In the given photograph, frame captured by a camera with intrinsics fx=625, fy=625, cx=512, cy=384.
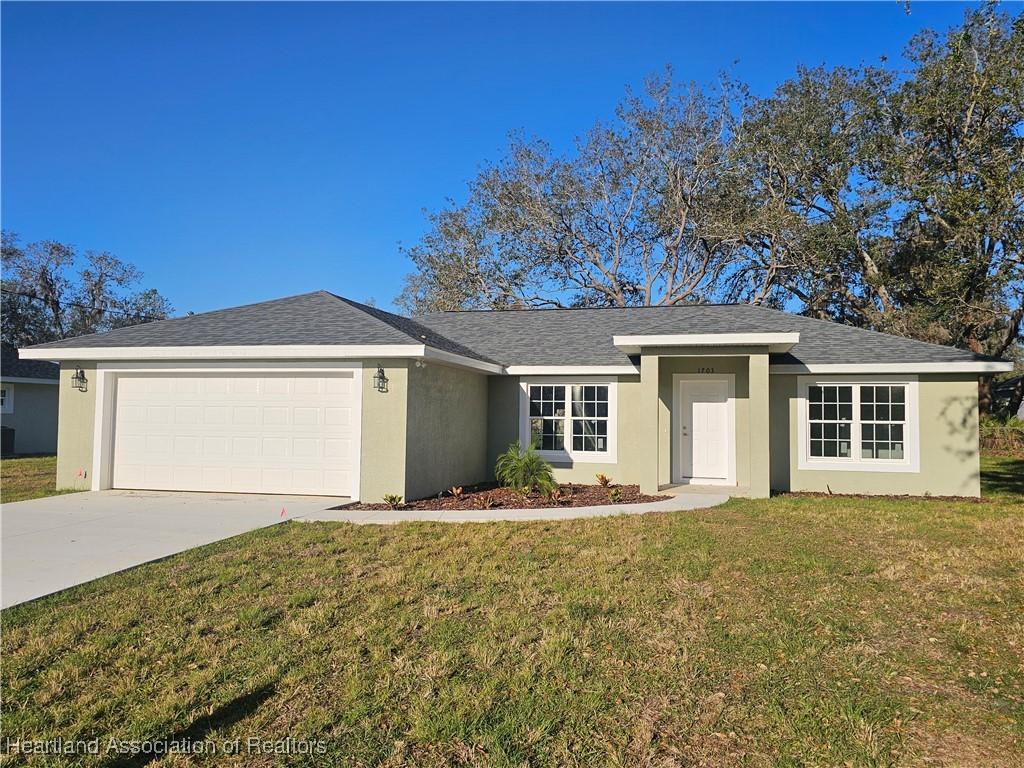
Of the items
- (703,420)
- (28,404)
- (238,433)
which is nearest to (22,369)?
(28,404)

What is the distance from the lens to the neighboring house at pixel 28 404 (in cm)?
2059

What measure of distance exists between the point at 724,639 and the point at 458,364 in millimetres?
7801

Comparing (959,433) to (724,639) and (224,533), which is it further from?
(224,533)

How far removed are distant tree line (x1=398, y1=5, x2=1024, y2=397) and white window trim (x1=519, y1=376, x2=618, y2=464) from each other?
305 inches

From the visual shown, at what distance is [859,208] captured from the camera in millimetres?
22188

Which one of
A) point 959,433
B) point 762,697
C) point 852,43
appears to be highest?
point 852,43

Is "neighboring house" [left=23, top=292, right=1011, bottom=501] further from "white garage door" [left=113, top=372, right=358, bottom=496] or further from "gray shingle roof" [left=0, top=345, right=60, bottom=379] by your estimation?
"gray shingle roof" [left=0, top=345, right=60, bottom=379]

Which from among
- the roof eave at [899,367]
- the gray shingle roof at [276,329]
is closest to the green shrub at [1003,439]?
the roof eave at [899,367]

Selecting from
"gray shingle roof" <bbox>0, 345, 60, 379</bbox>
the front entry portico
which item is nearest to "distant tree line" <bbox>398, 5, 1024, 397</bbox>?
the front entry portico

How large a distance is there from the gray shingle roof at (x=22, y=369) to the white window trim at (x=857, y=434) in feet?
72.5

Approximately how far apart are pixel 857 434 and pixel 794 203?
15.2 metres

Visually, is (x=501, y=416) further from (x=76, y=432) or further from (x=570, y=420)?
(x=76, y=432)

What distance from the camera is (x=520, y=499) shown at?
449 inches

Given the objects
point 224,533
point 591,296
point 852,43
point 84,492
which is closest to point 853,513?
point 224,533
